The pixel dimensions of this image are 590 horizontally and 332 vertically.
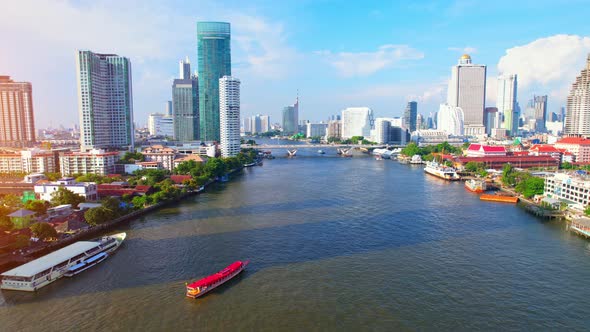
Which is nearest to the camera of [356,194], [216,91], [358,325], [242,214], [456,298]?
[358,325]

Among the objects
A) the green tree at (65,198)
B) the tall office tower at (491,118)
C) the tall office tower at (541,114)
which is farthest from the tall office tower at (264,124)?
the green tree at (65,198)

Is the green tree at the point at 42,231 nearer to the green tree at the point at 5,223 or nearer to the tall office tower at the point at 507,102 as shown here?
the green tree at the point at 5,223

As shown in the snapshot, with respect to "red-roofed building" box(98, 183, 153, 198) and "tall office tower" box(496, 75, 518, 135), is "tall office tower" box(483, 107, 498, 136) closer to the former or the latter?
"tall office tower" box(496, 75, 518, 135)

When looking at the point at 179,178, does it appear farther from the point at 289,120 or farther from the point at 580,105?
the point at 289,120

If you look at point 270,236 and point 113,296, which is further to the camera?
point 270,236

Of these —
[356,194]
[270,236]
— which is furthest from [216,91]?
[270,236]

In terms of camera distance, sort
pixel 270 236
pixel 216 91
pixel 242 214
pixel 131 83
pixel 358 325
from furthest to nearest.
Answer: pixel 216 91, pixel 131 83, pixel 242 214, pixel 270 236, pixel 358 325

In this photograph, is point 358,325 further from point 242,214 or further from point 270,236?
point 242,214
